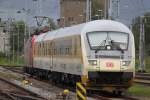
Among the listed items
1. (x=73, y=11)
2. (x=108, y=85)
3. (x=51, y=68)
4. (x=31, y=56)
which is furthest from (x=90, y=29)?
(x=73, y=11)

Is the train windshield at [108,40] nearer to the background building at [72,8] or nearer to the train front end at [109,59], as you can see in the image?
the train front end at [109,59]

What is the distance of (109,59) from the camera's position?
23.2 m

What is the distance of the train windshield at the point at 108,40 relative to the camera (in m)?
23.5

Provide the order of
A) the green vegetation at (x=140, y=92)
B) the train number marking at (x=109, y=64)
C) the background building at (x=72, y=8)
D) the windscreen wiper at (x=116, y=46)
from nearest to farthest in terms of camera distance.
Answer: the train number marking at (x=109, y=64) → the windscreen wiper at (x=116, y=46) → the green vegetation at (x=140, y=92) → the background building at (x=72, y=8)

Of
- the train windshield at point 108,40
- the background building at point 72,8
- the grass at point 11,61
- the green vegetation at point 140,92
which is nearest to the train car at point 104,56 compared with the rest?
the train windshield at point 108,40

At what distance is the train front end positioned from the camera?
23125 mm

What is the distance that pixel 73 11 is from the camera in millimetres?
137250

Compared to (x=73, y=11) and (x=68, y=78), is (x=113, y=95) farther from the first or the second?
(x=73, y=11)

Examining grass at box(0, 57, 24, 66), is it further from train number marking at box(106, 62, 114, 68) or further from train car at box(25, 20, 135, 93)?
train number marking at box(106, 62, 114, 68)

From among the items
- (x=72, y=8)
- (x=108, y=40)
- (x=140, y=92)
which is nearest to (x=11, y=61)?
(x=72, y=8)

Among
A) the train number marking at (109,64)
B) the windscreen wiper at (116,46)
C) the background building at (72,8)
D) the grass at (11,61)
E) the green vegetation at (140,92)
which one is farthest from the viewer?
the background building at (72,8)

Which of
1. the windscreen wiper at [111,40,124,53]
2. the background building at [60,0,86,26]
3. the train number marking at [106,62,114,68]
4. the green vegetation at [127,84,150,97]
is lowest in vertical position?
the green vegetation at [127,84,150,97]

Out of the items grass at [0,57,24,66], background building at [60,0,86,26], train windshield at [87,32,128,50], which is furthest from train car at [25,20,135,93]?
background building at [60,0,86,26]

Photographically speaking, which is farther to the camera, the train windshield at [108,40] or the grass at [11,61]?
the grass at [11,61]
